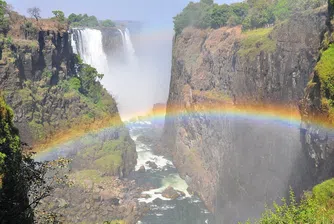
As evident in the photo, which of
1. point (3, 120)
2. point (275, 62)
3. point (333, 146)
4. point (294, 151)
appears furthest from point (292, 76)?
point (3, 120)

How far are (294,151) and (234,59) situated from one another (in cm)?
1806

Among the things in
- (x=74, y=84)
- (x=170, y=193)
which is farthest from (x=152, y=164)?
(x=74, y=84)

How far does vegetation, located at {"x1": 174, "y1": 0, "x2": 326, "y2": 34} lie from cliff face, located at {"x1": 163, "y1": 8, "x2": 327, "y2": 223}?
2466 mm

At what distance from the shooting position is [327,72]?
2083cm

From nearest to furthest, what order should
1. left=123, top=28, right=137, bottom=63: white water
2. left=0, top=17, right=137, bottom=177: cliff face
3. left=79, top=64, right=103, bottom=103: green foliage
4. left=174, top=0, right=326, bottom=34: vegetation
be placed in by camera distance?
left=0, top=17, right=137, bottom=177: cliff face
left=174, top=0, right=326, bottom=34: vegetation
left=79, top=64, right=103, bottom=103: green foliage
left=123, top=28, right=137, bottom=63: white water

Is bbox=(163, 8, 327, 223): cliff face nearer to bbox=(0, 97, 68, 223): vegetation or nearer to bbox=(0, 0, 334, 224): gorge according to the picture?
bbox=(0, 0, 334, 224): gorge

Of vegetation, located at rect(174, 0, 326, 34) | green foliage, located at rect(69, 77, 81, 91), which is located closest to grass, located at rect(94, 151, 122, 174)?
green foliage, located at rect(69, 77, 81, 91)

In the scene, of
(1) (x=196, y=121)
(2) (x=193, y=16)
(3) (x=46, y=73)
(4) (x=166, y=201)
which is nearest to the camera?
(4) (x=166, y=201)

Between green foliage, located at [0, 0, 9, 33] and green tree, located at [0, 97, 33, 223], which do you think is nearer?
green tree, located at [0, 97, 33, 223]

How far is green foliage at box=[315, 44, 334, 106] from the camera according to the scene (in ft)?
67.2

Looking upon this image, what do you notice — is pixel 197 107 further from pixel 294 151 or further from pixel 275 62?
pixel 294 151

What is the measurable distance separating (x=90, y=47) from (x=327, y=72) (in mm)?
59945

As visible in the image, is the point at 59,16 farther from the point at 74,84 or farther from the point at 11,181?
the point at 11,181

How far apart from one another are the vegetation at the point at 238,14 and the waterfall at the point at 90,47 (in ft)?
56.4
